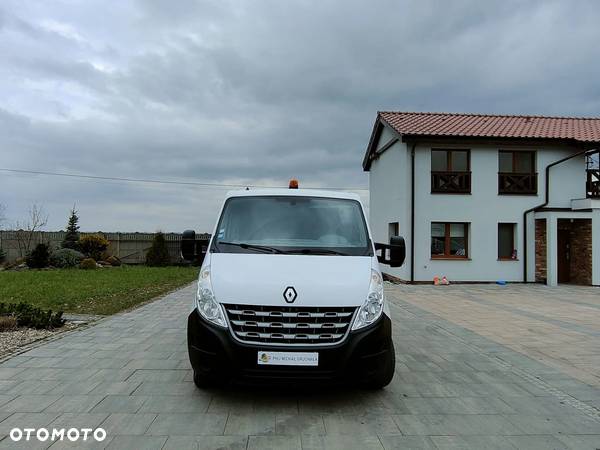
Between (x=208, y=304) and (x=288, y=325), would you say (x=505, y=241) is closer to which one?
(x=288, y=325)

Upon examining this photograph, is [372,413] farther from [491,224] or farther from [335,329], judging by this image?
[491,224]

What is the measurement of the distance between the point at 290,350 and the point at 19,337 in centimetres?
513

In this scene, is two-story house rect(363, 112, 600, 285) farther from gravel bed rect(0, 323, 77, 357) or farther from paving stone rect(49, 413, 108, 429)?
paving stone rect(49, 413, 108, 429)

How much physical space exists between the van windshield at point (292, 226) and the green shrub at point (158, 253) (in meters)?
21.7

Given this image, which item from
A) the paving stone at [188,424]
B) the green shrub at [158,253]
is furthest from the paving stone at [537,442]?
the green shrub at [158,253]

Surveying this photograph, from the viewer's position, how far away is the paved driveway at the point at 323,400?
3.53 m

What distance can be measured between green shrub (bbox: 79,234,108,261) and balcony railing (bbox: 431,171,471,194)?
1782 centimetres

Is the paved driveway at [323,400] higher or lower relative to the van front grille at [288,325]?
lower

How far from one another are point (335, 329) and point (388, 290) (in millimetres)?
11545

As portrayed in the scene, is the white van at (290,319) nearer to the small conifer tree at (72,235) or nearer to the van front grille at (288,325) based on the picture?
the van front grille at (288,325)

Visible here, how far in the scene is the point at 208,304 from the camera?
4.00 metres


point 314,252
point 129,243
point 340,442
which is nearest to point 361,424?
point 340,442

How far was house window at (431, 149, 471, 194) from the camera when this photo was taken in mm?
17062

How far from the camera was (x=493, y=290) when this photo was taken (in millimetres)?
14938
